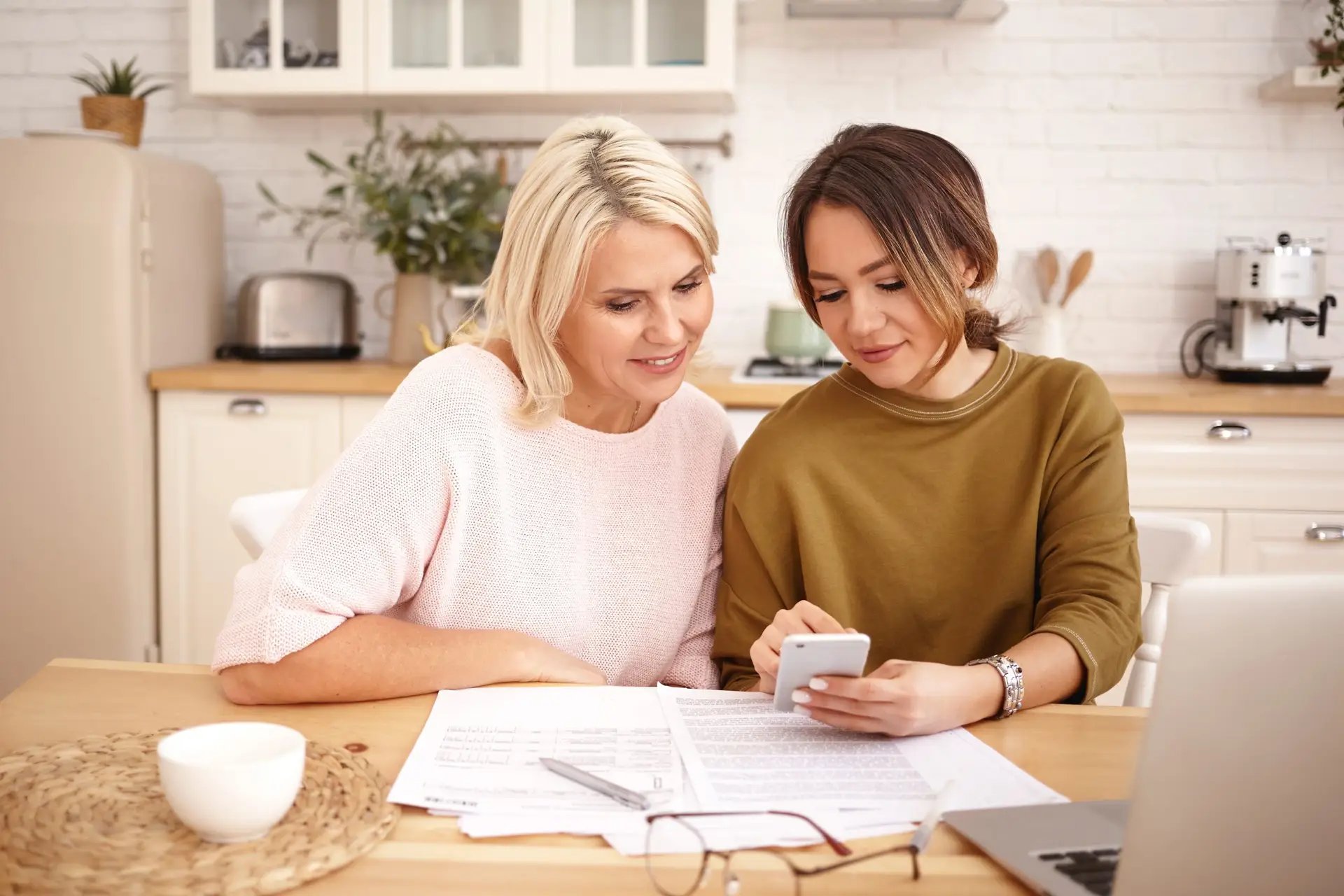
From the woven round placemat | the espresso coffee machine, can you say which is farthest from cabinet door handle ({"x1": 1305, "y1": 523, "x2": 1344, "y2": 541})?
the woven round placemat

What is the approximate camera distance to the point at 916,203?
1.39 meters

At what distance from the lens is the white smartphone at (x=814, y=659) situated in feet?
3.35

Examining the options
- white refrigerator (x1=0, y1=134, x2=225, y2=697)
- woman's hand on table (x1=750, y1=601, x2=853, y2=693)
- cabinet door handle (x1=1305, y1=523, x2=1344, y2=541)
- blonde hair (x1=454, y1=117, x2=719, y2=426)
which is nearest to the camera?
woman's hand on table (x1=750, y1=601, x2=853, y2=693)

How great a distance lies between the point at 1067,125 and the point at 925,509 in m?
2.11

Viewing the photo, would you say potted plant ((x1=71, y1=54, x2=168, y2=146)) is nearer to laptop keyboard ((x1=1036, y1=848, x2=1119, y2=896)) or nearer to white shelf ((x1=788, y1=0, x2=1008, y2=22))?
white shelf ((x1=788, y1=0, x2=1008, y2=22))

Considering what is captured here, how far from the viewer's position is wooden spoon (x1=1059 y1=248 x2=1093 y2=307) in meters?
3.15

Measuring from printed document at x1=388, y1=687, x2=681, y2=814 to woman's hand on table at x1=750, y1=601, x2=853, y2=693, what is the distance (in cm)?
11

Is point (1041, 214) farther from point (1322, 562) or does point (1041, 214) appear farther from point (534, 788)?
point (534, 788)

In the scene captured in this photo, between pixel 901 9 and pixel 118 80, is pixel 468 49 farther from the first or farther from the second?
pixel 901 9

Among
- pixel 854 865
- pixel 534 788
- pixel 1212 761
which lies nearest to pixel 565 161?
pixel 534 788

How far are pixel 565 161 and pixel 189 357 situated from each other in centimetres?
208

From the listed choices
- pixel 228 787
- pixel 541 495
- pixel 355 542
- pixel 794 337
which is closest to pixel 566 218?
pixel 541 495

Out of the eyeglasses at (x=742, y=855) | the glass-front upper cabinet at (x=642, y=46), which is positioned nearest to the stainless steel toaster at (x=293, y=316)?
the glass-front upper cabinet at (x=642, y=46)

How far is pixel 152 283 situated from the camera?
298cm
